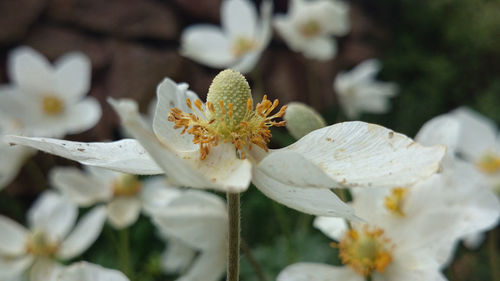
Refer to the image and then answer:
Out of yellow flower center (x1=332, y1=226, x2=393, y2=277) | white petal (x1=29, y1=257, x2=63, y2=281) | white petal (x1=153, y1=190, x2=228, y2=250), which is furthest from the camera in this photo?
white petal (x1=29, y1=257, x2=63, y2=281)

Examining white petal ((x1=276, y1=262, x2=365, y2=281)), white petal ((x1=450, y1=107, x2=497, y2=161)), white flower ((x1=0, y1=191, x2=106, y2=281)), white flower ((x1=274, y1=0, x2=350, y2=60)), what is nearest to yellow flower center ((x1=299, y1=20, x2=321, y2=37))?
white flower ((x1=274, y1=0, x2=350, y2=60))

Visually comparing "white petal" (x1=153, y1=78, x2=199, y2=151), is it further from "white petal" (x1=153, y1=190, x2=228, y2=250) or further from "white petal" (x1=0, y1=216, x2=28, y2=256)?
"white petal" (x1=0, y1=216, x2=28, y2=256)

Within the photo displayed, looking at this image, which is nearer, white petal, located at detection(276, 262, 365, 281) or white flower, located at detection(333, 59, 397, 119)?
white petal, located at detection(276, 262, 365, 281)

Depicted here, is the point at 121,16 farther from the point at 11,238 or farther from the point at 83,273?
the point at 83,273

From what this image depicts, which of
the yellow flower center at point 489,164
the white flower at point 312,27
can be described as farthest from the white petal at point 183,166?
the white flower at point 312,27

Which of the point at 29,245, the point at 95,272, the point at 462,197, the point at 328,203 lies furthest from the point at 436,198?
the point at 29,245

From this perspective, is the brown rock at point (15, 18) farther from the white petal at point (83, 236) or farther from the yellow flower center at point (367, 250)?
the yellow flower center at point (367, 250)
